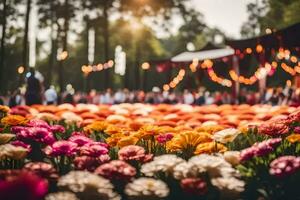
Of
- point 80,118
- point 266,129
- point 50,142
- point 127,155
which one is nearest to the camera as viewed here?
point 127,155

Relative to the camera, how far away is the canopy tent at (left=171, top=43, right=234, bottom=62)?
22.8 meters

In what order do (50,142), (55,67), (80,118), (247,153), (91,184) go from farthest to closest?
(55,67) → (80,118) → (50,142) → (247,153) → (91,184)

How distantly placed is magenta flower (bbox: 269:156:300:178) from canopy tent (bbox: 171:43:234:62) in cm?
1865

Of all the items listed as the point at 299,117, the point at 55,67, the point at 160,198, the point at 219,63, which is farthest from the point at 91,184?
the point at 55,67

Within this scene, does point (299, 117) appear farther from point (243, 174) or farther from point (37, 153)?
point (37, 153)

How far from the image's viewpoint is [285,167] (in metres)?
3.53

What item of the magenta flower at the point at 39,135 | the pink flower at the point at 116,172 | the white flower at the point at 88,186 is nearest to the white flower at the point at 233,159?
the pink flower at the point at 116,172

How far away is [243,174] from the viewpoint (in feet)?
12.9

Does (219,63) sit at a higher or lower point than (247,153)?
higher

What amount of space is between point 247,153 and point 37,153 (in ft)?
7.74

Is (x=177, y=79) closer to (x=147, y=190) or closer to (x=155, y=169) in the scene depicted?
(x=155, y=169)

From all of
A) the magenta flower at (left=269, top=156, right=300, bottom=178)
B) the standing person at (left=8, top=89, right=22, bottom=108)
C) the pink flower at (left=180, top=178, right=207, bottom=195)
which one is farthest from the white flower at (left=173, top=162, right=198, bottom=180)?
the standing person at (left=8, top=89, right=22, bottom=108)

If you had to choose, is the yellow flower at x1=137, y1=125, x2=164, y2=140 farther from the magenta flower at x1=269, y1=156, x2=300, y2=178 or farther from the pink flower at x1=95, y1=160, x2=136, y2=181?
the magenta flower at x1=269, y1=156, x2=300, y2=178

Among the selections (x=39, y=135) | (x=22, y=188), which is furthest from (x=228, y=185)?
(x=39, y=135)
